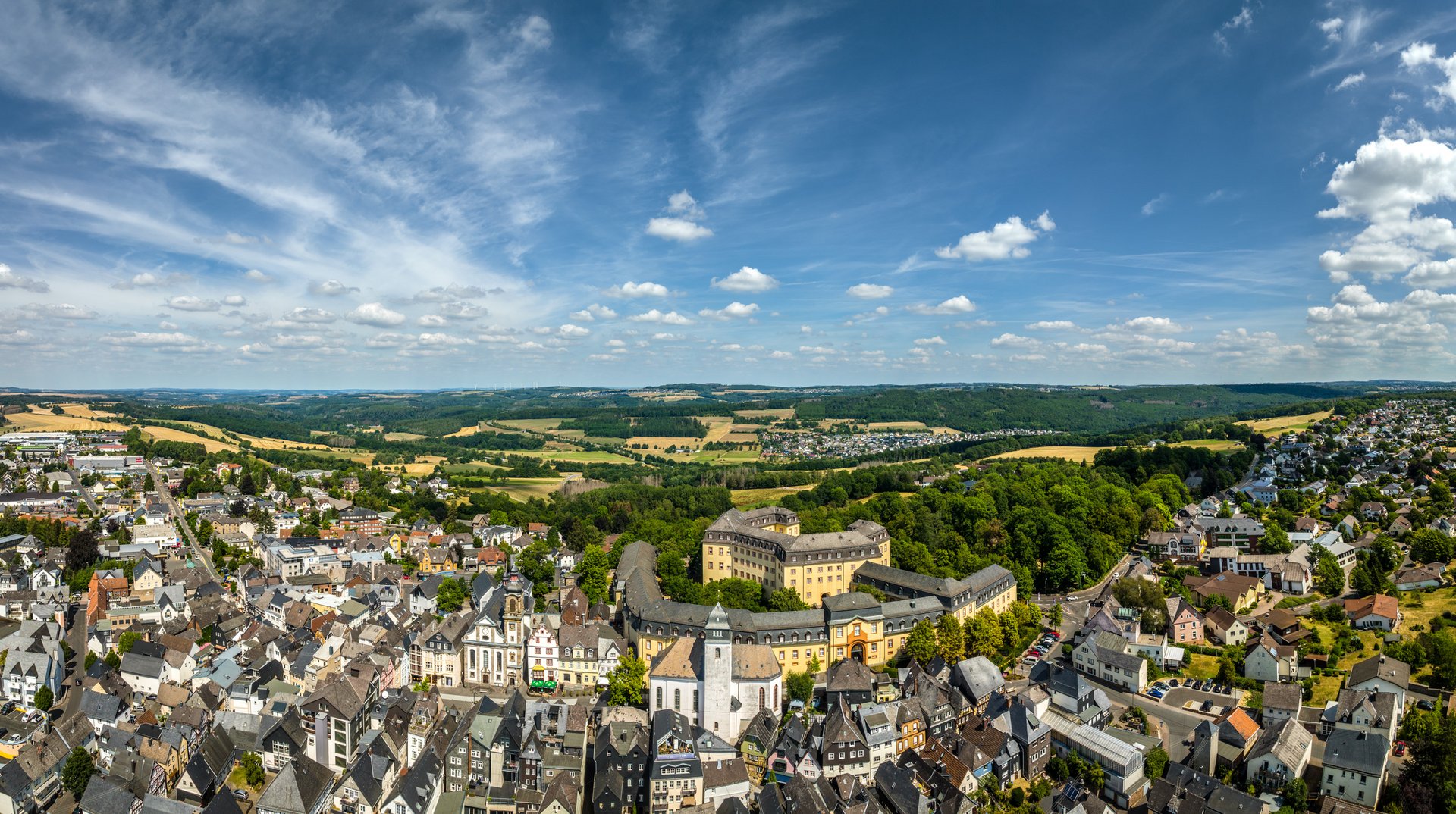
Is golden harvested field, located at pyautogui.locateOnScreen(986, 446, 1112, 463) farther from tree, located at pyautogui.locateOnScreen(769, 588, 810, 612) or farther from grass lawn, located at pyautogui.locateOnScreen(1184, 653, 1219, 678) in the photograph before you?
tree, located at pyautogui.locateOnScreen(769, 588, 810, 612)

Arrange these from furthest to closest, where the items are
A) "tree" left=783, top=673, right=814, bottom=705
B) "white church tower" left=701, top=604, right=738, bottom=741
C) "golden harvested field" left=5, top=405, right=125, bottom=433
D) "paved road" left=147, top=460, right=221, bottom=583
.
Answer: "golden harvested field" left=5, top=405, right=125, bottom=433 → "paved road" left=147, top=460, right=221, bottom=583 → "tree" left=783, top=673, right=814, bottom=705 → "white church tower" left=701, top=604, right=738, bottom=741

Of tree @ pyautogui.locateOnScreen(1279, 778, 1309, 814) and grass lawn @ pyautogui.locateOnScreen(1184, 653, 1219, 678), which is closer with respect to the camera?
tree @ pyautogui.locateOnScreen(1279, 778, 1309, 814)

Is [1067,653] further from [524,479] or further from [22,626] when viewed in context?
[524,479]

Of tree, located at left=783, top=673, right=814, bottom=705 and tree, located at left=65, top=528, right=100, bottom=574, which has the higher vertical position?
tree, located at left=65, top=528, right=100, bottom=574

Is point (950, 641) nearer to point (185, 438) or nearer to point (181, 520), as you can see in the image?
point (181, 520)

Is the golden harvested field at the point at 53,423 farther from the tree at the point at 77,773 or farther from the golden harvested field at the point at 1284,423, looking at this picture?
the golden harvested field at the point at 1284,423

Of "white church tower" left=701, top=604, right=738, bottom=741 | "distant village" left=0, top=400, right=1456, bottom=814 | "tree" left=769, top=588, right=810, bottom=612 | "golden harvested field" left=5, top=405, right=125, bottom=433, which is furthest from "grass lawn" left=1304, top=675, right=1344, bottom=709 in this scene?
"golden harvested field" left=5, top=405, right=125, bottom=433

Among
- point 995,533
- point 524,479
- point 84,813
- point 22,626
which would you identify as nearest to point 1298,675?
point 995,533
